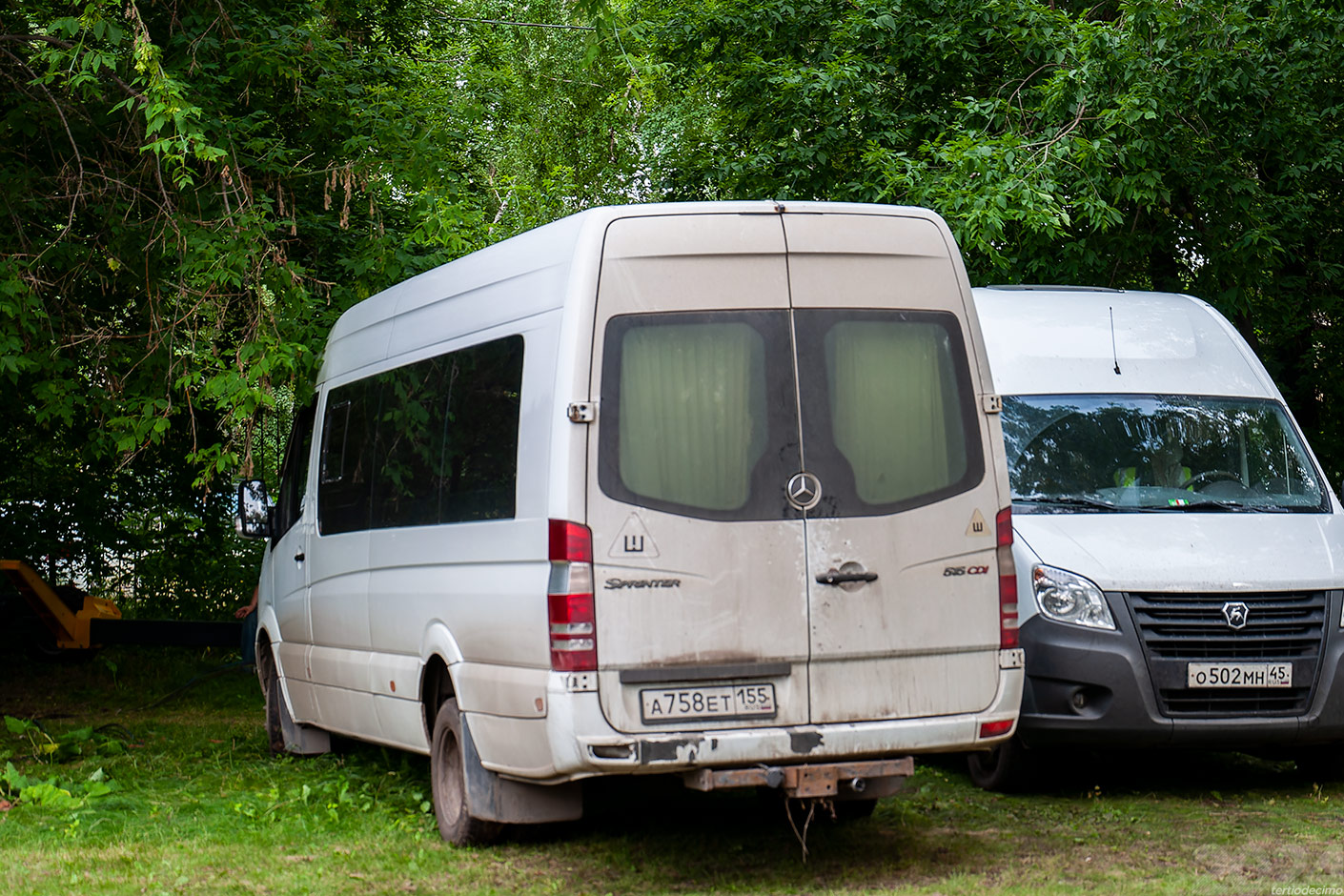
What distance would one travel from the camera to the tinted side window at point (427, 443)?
6.39 metres

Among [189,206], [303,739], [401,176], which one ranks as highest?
[401,176]

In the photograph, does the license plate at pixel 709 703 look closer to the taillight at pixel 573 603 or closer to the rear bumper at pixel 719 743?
the rear bumper at pixel 719 743

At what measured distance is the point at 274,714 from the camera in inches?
397

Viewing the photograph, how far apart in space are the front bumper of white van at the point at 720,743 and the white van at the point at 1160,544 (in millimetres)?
1810

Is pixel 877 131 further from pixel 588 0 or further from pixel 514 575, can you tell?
pixel 514 575

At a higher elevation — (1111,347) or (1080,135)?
(1080,135)

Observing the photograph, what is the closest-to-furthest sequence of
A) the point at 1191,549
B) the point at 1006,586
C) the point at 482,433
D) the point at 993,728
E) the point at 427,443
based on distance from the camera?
1. the point at 993,728
2. the point at 1006,586
3. the point at 482,433
4. the point at 427,443
5. the point at 1191,549

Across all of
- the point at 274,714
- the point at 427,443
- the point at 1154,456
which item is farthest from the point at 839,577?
the point at 274,714

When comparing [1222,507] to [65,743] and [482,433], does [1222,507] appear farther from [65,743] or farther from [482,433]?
[65,743]

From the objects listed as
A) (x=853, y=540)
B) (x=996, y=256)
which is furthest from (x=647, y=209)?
(x=996, y=256)

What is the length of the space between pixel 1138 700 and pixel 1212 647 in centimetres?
46

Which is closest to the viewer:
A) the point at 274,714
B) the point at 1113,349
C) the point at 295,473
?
the point at 1113,349

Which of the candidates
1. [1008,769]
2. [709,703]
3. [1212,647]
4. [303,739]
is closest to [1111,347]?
[1212,647]

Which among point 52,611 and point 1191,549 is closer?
point 1191,549
